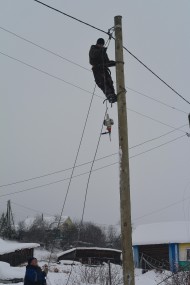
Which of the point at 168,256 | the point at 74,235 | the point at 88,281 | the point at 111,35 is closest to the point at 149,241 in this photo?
the point at 168,256

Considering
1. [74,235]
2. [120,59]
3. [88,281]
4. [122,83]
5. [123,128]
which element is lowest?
[88,281]

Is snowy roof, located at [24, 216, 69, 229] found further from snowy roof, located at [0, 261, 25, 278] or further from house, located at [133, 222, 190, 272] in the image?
snowy roof, located at [0, 261, 25, 278]

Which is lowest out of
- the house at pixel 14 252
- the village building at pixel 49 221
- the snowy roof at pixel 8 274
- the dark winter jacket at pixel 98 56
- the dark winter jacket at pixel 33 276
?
the dark winter jacket at pixel 33 276

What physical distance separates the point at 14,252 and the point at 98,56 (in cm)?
2653

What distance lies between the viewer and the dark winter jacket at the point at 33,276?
956 centimetres

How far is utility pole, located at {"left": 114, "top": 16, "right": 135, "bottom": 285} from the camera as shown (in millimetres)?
6000

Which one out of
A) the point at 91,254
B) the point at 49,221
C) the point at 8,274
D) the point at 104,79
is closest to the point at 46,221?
the point at 49,221

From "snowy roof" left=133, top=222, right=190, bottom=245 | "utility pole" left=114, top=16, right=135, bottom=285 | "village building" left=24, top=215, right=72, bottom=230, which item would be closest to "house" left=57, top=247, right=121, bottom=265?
"snowy roof" left=133, top=222, right=190, bottom=245

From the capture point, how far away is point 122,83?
265 inches

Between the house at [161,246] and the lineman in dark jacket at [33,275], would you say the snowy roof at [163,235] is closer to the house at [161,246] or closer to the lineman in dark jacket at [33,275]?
the house at [161,246]

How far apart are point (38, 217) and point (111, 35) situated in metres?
76.3

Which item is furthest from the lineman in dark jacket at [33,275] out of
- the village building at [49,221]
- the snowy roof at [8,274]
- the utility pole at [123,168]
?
the village building at [49,221]

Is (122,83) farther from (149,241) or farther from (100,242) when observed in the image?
(100,242)

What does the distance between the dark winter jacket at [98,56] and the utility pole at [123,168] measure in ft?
1.11
